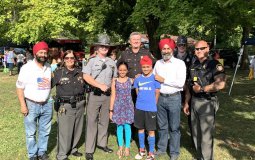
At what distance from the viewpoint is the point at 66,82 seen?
5.31 metres

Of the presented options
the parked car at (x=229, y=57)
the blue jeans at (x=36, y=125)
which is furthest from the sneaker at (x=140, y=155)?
the parked car at (x=229, y=57)

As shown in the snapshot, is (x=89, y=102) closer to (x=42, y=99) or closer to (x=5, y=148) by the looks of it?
(x=42, y=99)

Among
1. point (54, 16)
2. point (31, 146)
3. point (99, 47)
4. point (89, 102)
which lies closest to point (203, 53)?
point (99, 47)

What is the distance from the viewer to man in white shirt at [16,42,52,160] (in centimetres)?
508

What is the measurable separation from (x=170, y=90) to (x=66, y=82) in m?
1.71

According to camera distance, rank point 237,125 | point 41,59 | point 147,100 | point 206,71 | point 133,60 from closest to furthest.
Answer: point 206,71 → point 41,59 → point 147,100 → point 133,60 → point 237,125

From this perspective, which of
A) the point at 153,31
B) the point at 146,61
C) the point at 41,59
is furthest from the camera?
the point at 153,31

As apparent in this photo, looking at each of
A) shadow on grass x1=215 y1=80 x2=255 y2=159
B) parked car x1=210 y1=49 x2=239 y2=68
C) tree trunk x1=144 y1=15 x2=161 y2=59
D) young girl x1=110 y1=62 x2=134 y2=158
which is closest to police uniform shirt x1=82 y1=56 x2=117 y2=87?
young girl x1=110 y1=62 x2=134 y2=158

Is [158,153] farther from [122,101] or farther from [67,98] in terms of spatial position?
[67,98]

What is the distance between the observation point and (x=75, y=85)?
211 inches

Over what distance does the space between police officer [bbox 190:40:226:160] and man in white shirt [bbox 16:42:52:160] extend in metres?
2.34

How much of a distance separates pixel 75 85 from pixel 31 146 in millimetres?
1228

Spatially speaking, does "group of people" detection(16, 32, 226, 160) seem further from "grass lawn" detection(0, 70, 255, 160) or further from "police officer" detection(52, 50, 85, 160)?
"grass lawn" detection(0, 70, 255, 160)

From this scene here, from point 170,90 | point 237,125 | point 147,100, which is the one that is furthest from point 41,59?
point 237,125
